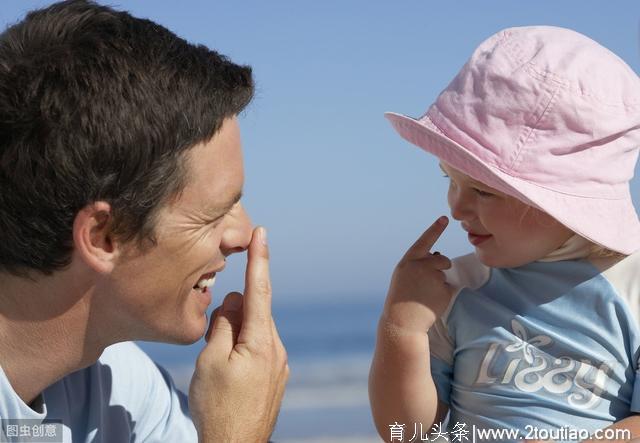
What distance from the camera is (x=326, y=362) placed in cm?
2052

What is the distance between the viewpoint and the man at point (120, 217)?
8.05ft

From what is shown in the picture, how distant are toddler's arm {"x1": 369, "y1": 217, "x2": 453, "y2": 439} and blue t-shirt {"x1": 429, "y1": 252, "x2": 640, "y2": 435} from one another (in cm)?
10

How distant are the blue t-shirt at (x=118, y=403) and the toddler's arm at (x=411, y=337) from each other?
0.64 meters

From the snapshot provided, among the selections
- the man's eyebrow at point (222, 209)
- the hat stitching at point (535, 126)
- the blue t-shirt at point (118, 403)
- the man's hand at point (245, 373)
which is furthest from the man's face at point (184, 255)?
the hat stitching at point (535, 126)

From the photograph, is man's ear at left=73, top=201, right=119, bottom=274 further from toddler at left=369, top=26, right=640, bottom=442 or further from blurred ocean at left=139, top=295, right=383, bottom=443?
blurred ocean at left=139, top=295, right=383, bottom=443

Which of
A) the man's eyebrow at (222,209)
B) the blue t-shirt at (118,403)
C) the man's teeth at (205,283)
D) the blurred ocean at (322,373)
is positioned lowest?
the blurred ocean at (322,373)

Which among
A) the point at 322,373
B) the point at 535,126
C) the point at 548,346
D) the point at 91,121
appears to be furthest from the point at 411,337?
the point at 322,373

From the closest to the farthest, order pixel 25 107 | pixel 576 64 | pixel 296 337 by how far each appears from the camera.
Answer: pixel 25 107
pixel 576 64
pixel 296 337

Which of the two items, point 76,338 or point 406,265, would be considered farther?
point 406,265

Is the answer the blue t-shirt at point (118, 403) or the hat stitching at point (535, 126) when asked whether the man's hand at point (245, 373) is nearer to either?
the blue t-shirt at point (118, 403)

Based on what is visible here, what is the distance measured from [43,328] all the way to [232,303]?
53cm

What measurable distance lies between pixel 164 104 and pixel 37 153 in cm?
35

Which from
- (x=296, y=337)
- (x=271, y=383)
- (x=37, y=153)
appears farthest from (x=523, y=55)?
(x=296, y=337)

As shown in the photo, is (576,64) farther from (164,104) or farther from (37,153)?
(37,153)
